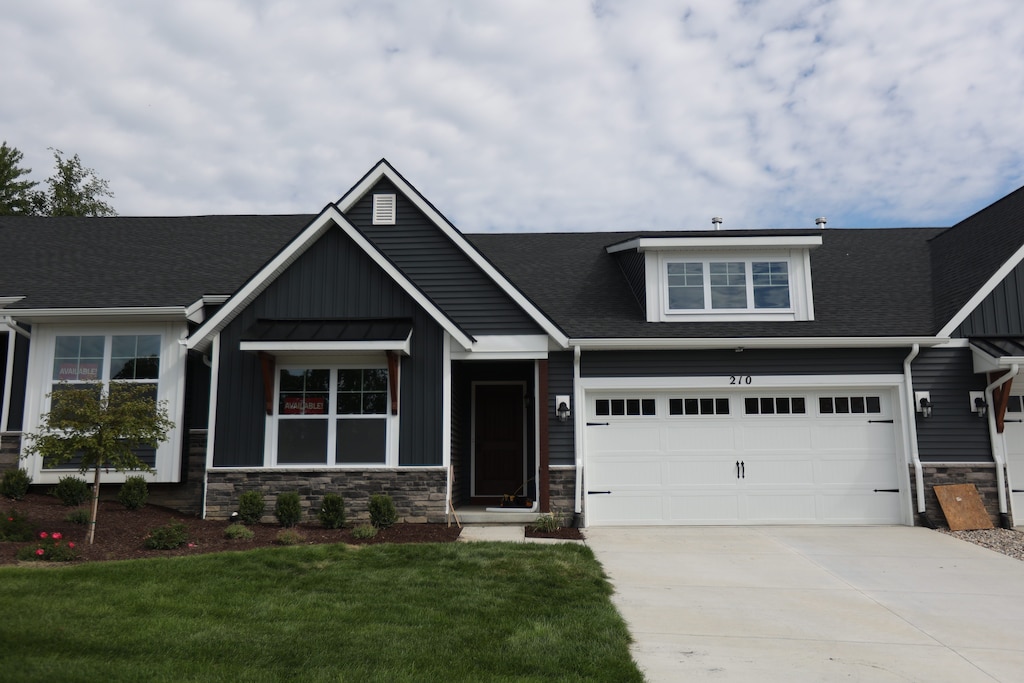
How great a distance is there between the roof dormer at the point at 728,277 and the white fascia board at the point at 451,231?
7.37 ft

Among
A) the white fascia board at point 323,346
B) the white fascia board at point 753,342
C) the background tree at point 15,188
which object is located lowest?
the white fascia board at point 323,346

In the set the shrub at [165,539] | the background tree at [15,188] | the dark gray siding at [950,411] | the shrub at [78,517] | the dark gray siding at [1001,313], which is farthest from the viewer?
the background tree at [15,188]

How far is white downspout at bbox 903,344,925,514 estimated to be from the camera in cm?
1271

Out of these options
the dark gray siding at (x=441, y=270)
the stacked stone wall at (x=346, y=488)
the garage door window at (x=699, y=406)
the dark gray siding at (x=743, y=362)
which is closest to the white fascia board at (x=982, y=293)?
the dark gray siding at (x=743, y=362)

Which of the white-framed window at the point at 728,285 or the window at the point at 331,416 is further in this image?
the white-framed window at the point at 728,285

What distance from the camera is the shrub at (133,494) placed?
12227 mm

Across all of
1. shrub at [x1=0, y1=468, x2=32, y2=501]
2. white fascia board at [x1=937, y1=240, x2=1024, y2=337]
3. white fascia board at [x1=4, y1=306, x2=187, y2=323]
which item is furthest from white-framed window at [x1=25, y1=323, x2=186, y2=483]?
white fascia board at [x1=937, y1=240, x2=1024, y2=337]

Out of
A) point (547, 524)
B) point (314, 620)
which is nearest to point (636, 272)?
point (547, 524)

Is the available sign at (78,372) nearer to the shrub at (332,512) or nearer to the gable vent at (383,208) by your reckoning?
the shrub at (332,512)

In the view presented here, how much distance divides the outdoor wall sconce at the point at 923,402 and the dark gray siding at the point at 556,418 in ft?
18.7

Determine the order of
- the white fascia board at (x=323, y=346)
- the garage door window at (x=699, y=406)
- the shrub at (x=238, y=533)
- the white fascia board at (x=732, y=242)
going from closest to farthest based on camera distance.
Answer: the shrub at (x=238, y=533)
the white fascia board at (x=323, y=346)
the garage door window at (x=699, y=406)
the white fascia board at (x=732, y=242)

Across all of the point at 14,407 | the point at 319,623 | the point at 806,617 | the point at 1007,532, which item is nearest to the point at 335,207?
the point at 14,407

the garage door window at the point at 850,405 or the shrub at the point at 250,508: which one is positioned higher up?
the garage door window at the point at 850,405

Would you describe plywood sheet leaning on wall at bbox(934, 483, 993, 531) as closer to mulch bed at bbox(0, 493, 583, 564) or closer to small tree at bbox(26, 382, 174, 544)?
mulch bed at bbox(0, 493, 583, 564)
